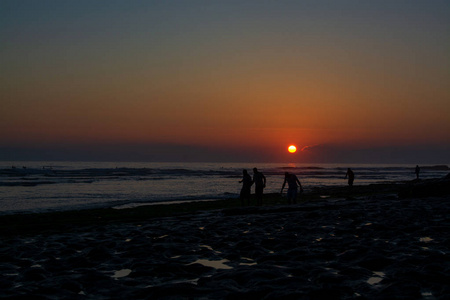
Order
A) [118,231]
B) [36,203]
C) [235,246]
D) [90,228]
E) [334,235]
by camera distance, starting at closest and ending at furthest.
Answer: [235,246]
[334,235]
[118,231]
[90,228]
[36,203]

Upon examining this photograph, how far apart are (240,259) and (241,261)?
0.22 m

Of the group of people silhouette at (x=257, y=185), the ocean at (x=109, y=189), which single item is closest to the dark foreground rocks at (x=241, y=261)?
the group of people silhouette at (x=257, y=185)

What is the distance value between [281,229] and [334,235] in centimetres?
201

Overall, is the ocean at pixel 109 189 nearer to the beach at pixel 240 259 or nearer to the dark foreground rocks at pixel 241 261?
the beach at pixel 240 259

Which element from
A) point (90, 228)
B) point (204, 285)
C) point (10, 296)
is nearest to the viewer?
point (10, 296)

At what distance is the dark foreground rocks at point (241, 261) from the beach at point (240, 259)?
0.02 meters

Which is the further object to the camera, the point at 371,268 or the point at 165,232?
the point at 165,232

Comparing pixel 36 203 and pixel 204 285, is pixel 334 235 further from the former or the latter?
pixel 36 203

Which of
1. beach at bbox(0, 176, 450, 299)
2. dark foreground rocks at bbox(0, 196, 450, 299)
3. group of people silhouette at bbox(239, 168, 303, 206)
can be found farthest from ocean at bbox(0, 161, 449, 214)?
dark foreground rocks at bbox(0, 196, 450, 299)

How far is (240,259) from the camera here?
29.0ft

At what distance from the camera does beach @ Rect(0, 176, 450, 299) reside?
608 cm

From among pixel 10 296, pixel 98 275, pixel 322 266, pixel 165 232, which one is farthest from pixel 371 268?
pixel 165 232

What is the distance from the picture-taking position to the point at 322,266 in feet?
25.1

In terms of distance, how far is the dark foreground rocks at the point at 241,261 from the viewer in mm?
6059
